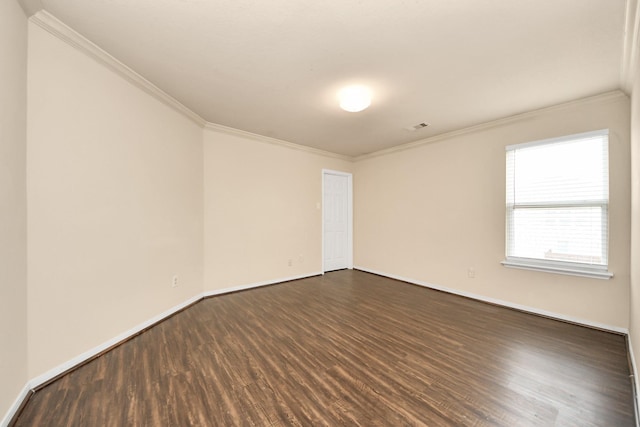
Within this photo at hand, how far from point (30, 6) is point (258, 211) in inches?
116

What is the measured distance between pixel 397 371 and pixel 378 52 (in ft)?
8.42

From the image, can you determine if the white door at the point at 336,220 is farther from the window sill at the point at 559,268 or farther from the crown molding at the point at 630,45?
the crown molding at the point at 630,45

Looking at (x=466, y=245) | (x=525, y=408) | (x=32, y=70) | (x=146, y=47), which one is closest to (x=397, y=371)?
(x=525, y=408)

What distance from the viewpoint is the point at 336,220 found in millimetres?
5281

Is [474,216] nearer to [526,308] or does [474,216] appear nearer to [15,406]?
[526,308]

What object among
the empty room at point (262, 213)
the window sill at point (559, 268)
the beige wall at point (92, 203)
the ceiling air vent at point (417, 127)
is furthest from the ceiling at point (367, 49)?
the window sill at point (559, 268)

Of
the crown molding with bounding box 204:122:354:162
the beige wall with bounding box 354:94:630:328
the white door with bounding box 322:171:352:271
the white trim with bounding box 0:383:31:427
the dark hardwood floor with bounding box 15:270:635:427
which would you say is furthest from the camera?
the white door with bounding box 322:171:352:271

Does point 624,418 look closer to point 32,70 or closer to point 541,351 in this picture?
point 541,351

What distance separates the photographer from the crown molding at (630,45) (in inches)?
58.1

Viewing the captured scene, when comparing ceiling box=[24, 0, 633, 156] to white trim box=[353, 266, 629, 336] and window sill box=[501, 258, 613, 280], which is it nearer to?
window sill box=[501, 258, 613, 280]

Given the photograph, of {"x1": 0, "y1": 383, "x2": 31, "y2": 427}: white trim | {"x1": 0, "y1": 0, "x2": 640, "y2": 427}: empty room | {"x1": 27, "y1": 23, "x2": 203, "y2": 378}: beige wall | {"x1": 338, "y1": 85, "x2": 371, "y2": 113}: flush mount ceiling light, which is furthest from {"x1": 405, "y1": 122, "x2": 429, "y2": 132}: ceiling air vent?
{"x1": 0, "y1": 383, "x2": 31, "y2": 427}: white trim

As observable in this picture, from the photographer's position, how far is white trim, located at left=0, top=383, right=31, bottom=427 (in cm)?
133

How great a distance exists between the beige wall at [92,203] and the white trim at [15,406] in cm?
10

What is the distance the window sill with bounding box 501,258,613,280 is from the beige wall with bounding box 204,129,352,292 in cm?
314
